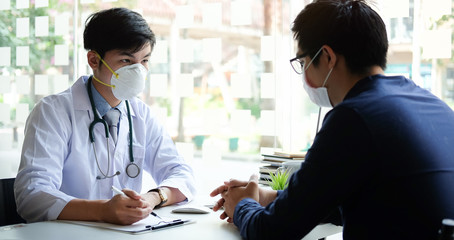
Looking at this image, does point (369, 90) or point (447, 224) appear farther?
point (369, 90)

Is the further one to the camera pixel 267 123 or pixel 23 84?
pixel 23 84

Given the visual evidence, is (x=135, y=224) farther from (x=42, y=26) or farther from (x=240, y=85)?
(x=42, y=26)

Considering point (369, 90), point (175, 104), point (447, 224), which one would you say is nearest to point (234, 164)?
point (175, 104)

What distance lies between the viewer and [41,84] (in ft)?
13.7

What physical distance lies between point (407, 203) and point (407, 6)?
1883mm

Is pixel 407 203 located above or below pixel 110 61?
Result: below

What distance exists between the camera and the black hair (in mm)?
1484

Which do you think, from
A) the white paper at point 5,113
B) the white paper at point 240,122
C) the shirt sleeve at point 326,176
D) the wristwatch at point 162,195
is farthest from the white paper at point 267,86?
the white paper at point 5,113

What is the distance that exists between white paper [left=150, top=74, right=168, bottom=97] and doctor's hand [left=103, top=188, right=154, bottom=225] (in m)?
2.05

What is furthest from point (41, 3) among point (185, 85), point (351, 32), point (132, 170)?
point (351, 32)

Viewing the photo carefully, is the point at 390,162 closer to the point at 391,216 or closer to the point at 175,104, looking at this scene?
the point at 391,216

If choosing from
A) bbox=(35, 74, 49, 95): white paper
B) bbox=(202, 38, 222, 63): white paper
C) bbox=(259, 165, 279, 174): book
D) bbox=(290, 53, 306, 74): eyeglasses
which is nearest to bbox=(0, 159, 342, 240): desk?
bbox=(290, 53, 306, 74): eyeglasses

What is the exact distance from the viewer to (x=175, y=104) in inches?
146

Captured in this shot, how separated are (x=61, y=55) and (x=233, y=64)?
1.48 meters
